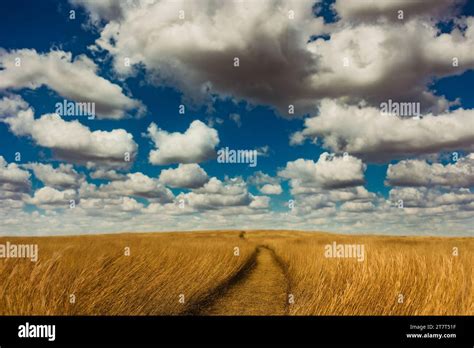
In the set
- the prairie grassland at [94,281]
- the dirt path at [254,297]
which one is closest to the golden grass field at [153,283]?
the prairie grassland at [94,281]

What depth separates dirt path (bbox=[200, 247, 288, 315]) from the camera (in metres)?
10.8

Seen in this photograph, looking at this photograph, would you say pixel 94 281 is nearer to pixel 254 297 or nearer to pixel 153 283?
pixel 153 283

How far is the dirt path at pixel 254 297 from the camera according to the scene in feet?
35.6

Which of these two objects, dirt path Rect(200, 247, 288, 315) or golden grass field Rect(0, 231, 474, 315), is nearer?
golden grass field Rect(0, 231, 474, 315)

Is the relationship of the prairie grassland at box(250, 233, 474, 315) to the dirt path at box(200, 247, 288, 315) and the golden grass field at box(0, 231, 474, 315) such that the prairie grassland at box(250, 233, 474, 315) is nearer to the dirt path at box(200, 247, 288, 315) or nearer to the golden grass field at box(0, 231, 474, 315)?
the golden grass field at box(0, 231, 474, 315)

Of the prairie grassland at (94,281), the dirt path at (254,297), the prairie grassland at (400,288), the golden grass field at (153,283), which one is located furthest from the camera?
the dirt path at (254,297)

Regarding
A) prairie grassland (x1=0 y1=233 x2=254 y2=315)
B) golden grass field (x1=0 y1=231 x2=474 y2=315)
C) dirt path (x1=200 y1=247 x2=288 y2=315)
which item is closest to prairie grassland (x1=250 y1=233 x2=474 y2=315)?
golden grass field (x1=0 y1=231 x2=474 y2=315)

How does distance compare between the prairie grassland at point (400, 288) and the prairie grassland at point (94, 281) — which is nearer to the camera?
the prairie grassland at point (94, 281)

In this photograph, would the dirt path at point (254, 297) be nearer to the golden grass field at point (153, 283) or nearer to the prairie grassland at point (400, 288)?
the golden grass field at point (153, 283)

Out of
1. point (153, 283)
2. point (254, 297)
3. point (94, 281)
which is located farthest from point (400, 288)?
point (254, 297)

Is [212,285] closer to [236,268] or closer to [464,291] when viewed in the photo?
[236,268]
